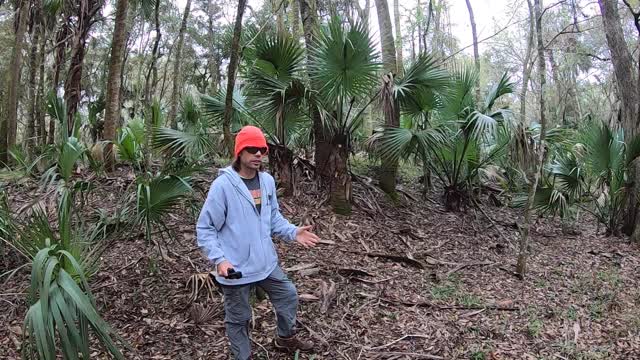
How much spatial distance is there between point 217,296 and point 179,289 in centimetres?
41

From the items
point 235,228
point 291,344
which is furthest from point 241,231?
point 291,344

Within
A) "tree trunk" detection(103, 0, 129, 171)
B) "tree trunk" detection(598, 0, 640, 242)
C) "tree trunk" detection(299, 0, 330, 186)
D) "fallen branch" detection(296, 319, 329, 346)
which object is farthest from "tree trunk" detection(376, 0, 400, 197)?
"fallen branch" detection(296, 319, 329, 346)

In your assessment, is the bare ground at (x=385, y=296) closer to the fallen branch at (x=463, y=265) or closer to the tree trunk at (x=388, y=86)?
the fallen branch at (x=463, y=265)

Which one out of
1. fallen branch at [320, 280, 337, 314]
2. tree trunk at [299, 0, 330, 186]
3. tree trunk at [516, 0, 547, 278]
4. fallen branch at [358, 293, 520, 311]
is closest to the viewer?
fallen branch at [320, 280, 337, 314]

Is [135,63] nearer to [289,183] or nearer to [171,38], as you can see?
[171,38]

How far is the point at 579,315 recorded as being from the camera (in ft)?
17.1

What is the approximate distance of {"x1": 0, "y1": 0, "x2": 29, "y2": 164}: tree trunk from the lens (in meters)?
8.08

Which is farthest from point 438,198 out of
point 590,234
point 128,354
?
point 128,354

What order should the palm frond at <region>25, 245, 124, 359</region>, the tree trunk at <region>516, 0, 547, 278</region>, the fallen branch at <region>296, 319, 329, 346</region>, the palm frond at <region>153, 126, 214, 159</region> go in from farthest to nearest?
the palm frond at <region>153, 126, 214, 159</region>, the tree trunk at <region>516, 0, 547, 278</region>, the fallen branch at <region>296, 319, 329, 346</region>, the palm frond at <region>25, 245, 124, 359</region>

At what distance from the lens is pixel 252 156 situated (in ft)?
11.1

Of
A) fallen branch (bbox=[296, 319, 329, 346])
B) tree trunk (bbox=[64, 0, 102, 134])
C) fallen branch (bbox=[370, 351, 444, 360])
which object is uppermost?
tree trunk (bbox=[64, 0, 102, 134])

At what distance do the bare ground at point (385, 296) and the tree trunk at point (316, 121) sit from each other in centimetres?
42

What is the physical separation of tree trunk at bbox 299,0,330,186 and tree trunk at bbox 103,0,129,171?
2.64m

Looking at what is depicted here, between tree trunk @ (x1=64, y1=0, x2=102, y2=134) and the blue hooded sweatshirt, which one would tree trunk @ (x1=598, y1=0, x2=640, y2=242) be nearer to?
the blue hooded sweatshirt
